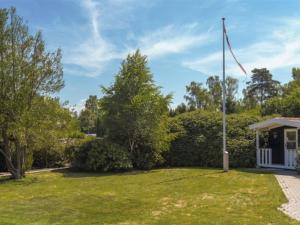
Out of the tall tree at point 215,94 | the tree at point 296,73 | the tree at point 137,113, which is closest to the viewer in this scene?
the tree at point 137,113

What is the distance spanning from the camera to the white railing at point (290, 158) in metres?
16.4

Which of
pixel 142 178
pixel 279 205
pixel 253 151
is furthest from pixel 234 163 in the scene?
pixel 279 205

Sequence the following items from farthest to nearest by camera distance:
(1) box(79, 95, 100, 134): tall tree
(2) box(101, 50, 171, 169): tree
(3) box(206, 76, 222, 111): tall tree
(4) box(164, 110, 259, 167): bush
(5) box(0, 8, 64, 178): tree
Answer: (1) box(79, 95, 100, 134): tall tree → (3) box(206, 76, 222, 111): tall tree → (2) box(101, 50, 171, 169): tree → (4) box(164, 110, 259, 167): bush → (5) box(0, 8, 64, 178): tree

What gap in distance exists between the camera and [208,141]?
18.9 metres

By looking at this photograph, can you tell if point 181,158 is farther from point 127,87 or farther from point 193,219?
point 193,219

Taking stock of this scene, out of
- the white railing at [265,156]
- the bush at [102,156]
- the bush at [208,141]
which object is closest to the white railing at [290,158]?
the white railing at [265,156]

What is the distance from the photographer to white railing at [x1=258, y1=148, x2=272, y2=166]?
1744 cm

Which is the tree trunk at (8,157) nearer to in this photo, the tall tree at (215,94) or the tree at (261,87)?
the tall tree at (215,94)

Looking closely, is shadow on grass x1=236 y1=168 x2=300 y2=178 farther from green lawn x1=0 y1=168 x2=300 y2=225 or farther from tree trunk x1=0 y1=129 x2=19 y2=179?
tree trunk x1=0 y1=129 x2=19 y2=179

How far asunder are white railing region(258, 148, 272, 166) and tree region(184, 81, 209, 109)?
31920mm

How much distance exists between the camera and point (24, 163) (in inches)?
628

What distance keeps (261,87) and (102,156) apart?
171 ft

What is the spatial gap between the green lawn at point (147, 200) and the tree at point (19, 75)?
2332 millimetres

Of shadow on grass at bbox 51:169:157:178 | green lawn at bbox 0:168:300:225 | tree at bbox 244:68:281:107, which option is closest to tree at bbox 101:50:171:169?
shadow on grass at bbox 51:169:157:178
